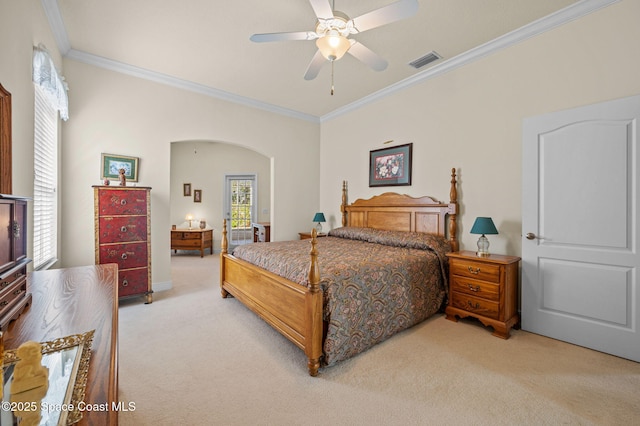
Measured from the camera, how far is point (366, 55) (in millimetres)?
2480

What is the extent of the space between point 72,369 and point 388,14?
8.18 feet

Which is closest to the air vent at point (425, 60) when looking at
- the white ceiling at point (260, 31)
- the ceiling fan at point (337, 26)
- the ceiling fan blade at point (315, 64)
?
the white ceiling at point (260, 31)

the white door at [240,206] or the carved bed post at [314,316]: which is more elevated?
the white door at [240,206]

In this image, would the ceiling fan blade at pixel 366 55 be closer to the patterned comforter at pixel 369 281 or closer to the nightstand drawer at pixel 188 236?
the patterned comforter at pixel 369 281

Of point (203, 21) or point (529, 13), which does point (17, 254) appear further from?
point (529, 13)

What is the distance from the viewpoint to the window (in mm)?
2504

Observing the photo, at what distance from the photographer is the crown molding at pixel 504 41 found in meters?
2.49

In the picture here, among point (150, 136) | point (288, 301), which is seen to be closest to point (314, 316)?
point (288, 301)

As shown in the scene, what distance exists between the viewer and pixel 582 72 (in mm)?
2545

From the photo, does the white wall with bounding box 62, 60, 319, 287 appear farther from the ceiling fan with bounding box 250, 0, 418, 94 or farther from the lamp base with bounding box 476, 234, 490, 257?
the lamp base with bounding box 476, 234, 490, 257

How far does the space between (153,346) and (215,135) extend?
120 inches

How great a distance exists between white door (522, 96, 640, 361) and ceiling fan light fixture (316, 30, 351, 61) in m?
2.00

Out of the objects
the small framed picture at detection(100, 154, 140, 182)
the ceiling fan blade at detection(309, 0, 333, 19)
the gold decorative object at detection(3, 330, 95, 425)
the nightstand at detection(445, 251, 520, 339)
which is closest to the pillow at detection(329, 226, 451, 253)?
the nightstand at detection(445, 251, 520, 339)

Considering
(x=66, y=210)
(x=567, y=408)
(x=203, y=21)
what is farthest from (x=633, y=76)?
(x=66, y=210)
